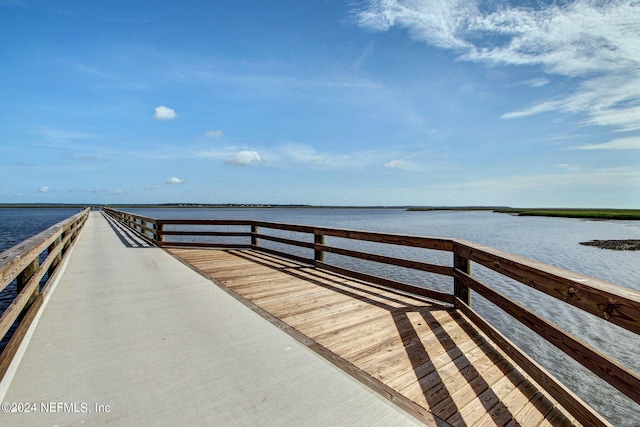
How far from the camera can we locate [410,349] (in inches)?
133

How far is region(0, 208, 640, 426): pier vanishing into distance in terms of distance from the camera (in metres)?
2.29

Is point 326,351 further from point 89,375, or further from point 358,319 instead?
point 89,375

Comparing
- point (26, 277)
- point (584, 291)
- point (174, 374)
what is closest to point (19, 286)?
point (26, 277)

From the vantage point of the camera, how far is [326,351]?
330 centimetres

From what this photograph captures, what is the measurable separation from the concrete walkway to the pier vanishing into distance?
1cm

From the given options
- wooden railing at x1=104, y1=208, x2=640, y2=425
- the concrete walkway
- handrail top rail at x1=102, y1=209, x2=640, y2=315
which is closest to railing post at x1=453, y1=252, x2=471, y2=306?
wooden railing at x1=104, y1=208, x2=640, y2=425

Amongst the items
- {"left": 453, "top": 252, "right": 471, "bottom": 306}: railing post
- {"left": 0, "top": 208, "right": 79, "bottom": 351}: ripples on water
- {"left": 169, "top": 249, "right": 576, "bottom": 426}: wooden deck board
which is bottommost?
{"left": 0, "top": 208, "right": 79, "bottom": 351}: ripples on water

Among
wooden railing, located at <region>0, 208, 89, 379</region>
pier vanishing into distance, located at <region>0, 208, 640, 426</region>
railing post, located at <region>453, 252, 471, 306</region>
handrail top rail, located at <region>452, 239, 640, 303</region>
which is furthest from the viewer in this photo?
railing post, located at <region>453, 252, 471, 306</region>

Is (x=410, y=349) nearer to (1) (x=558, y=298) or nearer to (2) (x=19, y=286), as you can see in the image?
(1) (x=558, y=298)

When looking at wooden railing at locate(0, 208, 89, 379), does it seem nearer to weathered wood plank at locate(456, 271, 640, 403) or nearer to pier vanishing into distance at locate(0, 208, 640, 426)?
pier vanishing into distance at locate(0, 208, 640, 426)

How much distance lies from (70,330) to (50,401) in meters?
1.58

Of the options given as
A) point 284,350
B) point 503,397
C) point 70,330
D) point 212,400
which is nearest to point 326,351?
point 284,350

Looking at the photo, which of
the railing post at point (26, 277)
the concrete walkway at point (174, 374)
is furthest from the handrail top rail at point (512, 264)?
the railing post at point (26, 277)

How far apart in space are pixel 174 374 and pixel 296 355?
1.09 m
